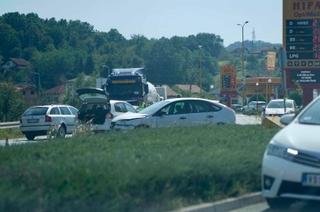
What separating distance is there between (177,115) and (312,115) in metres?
11.8

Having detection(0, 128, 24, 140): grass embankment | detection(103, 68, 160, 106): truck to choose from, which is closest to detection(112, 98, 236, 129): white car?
detection(0, 128, 24, 140): grass embankment

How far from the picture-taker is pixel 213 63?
119m

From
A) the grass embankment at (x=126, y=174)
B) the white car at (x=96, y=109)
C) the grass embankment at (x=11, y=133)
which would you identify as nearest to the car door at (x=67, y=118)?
the grass embankment at (x=11, y=133)

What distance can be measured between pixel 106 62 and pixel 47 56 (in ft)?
26.3

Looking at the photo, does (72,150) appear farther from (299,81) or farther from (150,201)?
(299,81)

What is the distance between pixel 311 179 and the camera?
8.62 m

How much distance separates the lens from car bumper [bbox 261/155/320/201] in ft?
28.5

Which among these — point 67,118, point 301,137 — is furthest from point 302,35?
point 301,137

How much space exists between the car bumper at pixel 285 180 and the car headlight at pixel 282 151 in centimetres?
5

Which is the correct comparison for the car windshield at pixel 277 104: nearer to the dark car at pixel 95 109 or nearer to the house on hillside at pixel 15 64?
the dark car at pixel 95 109

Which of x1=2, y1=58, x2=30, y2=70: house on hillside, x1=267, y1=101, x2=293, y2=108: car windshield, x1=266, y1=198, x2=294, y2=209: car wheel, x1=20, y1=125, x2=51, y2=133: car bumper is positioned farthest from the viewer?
x1=2, y1=58, x2=30, y2=70: house on hillside

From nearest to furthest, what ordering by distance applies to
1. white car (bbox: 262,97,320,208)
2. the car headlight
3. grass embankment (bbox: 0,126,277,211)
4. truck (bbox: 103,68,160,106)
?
1. grass embankment (bbox: 0,126,277,211)
2. white car (bbox: 262,97,320,208)
3. the car headlight
4. truck (bbox: 103,68,160,106)

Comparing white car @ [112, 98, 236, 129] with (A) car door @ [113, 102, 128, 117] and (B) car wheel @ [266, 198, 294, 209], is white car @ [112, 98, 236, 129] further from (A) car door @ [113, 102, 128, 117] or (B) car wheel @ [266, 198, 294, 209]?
(B) car wheel @ [266, 198, 294, 209]

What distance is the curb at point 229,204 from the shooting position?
8539 mm
